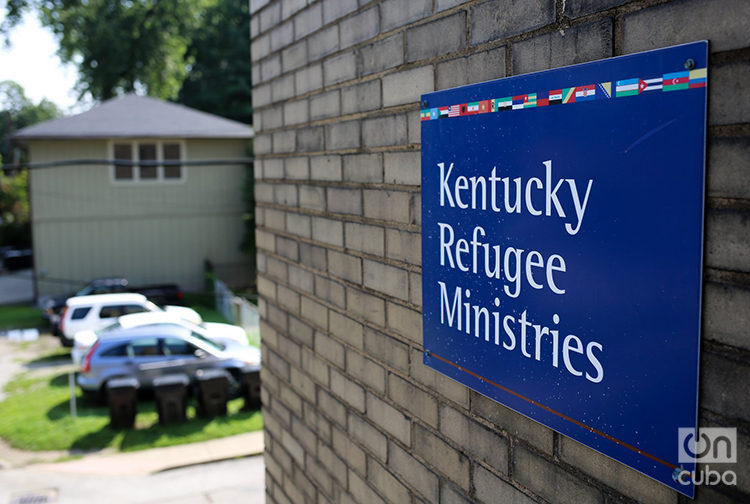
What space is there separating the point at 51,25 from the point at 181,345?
102 feet

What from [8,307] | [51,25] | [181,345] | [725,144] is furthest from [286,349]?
[51,25]

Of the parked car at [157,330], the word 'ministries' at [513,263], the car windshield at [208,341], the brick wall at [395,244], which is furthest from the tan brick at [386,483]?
the car windshield at [208,341]

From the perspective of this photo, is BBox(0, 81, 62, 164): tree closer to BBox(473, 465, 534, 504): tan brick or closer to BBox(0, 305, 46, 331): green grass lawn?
BBox(0, 305, 46, 331): green grass lawn

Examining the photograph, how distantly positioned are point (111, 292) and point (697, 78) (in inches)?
910

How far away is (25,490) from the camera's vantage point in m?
10.7

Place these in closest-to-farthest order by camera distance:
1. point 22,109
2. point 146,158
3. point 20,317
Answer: point 20,317
point 146,158
point 22,109

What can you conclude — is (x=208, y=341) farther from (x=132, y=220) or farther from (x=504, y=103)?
(x=504, y=103)

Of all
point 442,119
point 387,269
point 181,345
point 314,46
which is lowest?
point 181,345

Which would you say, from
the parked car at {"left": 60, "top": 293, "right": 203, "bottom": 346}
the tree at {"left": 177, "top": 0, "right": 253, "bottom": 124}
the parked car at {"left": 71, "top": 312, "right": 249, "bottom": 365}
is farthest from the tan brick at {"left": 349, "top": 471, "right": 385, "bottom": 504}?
the tree at {"left": 177, "top": 0, "right": 253, "bottom": 124}

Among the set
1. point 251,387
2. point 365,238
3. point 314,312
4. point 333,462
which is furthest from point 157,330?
point 365,238

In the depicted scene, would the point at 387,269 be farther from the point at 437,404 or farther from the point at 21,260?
the point at 21,260

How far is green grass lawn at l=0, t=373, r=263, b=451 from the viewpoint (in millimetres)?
12523

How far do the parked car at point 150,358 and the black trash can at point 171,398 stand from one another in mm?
1088

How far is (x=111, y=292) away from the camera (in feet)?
74.6
